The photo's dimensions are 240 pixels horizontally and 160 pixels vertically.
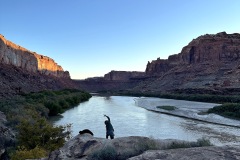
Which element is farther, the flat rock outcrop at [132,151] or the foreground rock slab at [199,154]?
the flat rock outcrop at [132,151]

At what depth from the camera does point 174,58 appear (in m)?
156

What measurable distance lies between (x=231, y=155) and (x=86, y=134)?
4.61 m

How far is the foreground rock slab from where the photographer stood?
5938 mm

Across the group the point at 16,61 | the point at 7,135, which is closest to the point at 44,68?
the point at 16,61

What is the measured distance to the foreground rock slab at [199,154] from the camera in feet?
19.5

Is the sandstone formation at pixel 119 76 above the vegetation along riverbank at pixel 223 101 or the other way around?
above

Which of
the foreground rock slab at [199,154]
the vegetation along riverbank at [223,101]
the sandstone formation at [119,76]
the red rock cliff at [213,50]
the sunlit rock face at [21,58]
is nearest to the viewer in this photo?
the foreground rock slab at [199,154]

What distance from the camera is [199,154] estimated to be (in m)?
6.11

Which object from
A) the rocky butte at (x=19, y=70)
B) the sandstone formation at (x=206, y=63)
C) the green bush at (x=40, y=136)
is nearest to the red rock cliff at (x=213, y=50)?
the sandstone formation at (x=206, y=63)

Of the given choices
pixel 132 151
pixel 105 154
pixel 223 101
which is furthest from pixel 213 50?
pixel 105 154

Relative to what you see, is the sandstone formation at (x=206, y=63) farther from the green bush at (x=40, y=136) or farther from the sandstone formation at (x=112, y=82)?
the green bush at (x=40, y=136)

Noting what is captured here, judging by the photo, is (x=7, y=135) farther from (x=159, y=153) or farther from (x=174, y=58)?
(x=174, y=58)

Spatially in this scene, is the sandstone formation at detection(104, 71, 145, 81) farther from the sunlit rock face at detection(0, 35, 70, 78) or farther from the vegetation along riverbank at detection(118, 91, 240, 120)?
the vegetation along riverbank at detection(118, 91, 240, 120)

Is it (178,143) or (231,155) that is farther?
(178,143)
